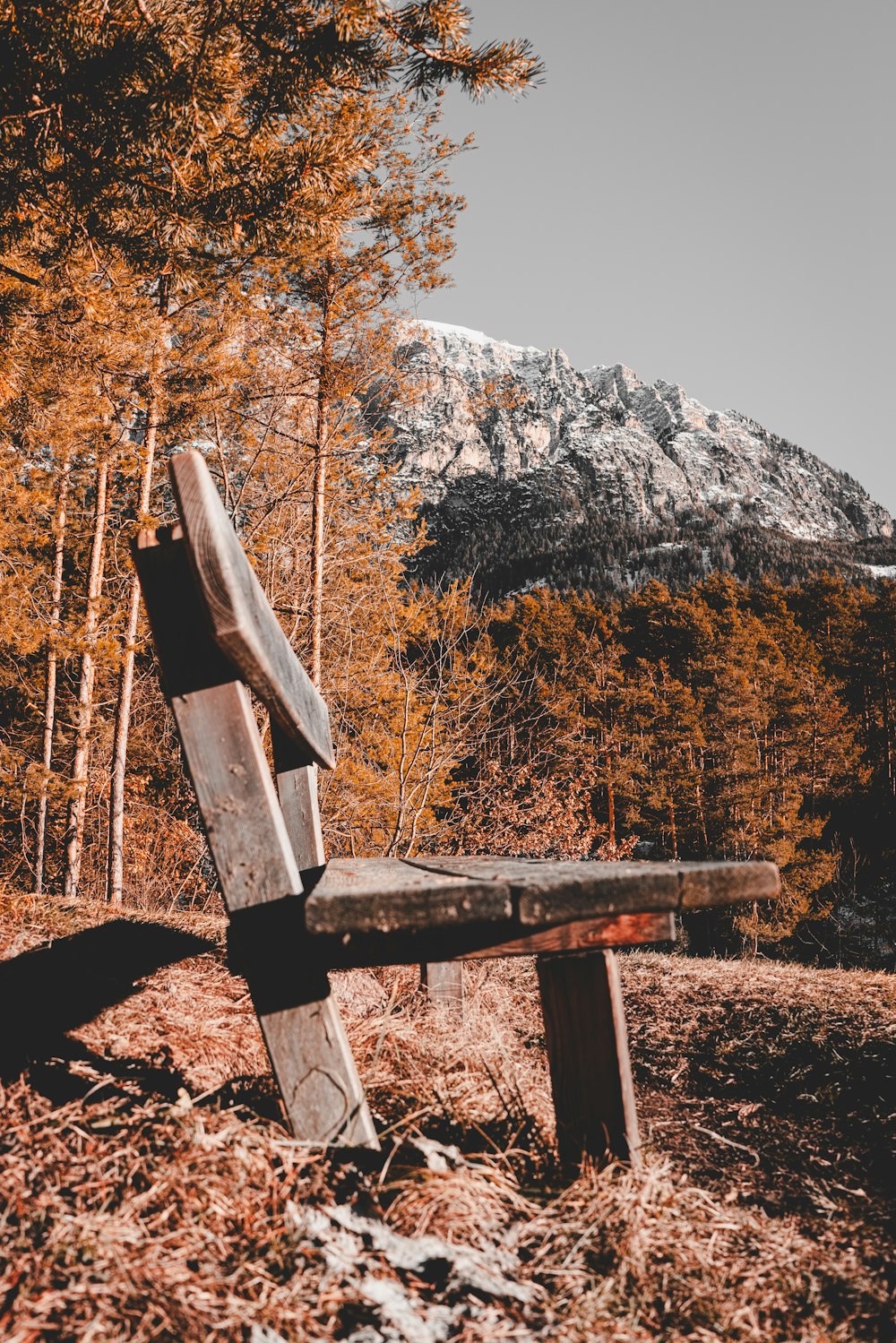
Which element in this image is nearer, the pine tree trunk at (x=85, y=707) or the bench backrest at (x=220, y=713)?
the bench backrest at (x=220, y=713)

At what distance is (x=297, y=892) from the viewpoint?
1319 millimetres

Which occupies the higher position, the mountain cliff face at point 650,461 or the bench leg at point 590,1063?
the mountain cliff face at point 650,461

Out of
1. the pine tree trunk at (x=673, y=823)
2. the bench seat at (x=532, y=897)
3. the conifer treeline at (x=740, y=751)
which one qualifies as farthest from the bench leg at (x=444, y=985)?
the pine tree trunk at (x=673, y=823)

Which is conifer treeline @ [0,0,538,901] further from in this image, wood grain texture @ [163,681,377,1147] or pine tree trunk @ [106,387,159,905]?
wood grain texture @ [163,681,377,1147]

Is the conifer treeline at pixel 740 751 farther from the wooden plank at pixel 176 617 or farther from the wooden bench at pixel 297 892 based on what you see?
the wooden plank at pixel 176 617

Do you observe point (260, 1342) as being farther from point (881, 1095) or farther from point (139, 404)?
point (139, 404)

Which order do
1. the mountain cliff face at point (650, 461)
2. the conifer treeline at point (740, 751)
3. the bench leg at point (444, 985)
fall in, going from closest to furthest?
the bench leg at point (444, 985), the conifer treeline at point (740, 751), the mountain cliff face at point (650, 461)

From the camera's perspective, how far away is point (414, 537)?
9.57 m

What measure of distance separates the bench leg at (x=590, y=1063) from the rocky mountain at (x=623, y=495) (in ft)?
222

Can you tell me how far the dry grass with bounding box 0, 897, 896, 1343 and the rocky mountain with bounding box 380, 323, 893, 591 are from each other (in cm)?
6721

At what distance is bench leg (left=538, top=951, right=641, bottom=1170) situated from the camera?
1.50 m

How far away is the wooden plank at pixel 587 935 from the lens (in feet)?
4.54

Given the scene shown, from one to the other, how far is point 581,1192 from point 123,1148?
2.87 ft

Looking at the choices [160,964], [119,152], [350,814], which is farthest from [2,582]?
[160,964]
